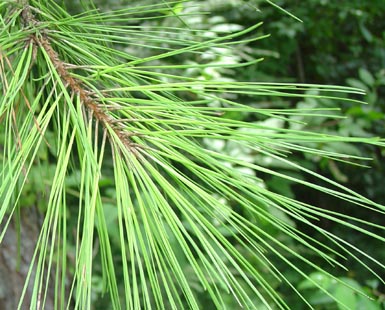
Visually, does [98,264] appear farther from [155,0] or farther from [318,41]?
[318,41]

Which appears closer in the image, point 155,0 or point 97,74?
point 97,74

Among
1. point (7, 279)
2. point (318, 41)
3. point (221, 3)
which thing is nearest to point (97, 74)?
point (7, 279)

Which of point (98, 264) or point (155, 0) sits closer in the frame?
point (155, 0)

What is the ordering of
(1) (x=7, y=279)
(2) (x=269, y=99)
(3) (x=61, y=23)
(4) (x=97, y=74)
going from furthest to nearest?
(2) (x=269, y=99) → (1) (x=7, y=279) → (3) (x=61, y=23) → (4) (x=97, y=74)

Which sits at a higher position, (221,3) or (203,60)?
(221,3)

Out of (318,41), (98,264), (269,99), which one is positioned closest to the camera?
(98,264)

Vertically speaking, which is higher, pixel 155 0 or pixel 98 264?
pixel 155 0

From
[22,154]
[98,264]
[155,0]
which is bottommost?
[98,264]

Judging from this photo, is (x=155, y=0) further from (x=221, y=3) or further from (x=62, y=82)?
(x=62, y=82)

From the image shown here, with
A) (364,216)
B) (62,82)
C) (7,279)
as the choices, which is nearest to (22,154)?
(62,82)
